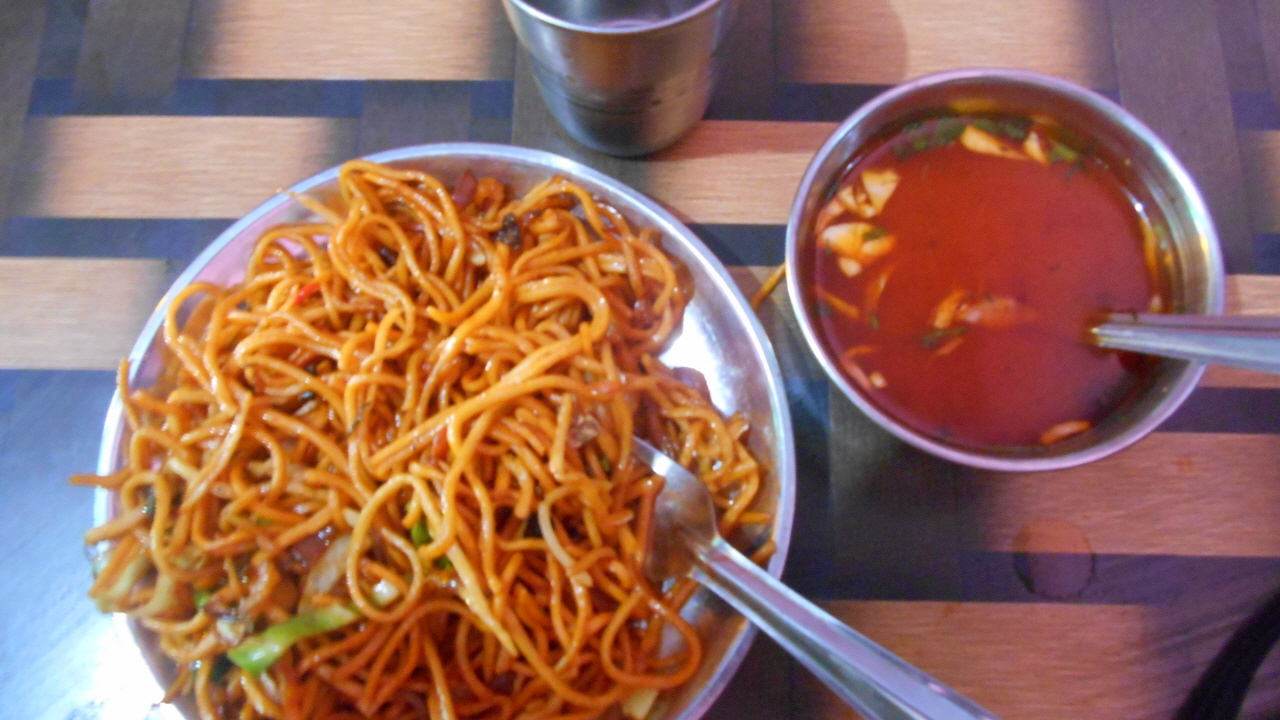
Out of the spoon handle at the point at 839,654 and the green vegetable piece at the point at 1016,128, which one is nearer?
the spoon handle at the point at 839,654

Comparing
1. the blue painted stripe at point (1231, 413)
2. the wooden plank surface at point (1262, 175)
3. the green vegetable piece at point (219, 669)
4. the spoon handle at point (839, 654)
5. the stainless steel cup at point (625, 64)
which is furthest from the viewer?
the wooden plank surface at point (1262, 175)

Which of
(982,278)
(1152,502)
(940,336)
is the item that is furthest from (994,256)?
(1152,502)

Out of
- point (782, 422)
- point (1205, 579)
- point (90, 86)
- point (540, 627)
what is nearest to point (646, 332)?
point (782, 422)

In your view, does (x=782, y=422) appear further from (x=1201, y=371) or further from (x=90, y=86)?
(x=90, y=86)

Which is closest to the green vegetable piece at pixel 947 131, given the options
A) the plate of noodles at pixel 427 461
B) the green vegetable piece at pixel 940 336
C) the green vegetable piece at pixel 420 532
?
the green vegetable piece at pixel 940 336

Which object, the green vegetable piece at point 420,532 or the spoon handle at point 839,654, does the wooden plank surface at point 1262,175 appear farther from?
the green vegetable piece at point 420,532

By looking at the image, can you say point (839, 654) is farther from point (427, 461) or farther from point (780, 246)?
point (780, 246)
